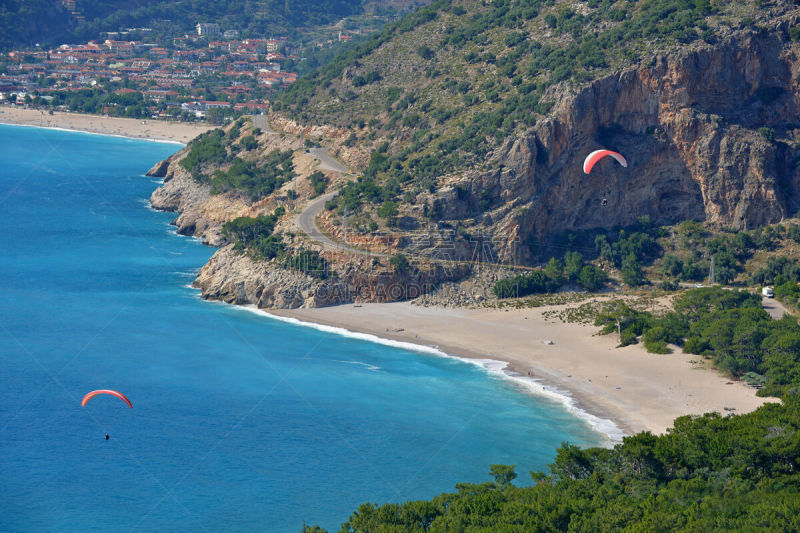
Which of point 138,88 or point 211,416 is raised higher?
point 138,88

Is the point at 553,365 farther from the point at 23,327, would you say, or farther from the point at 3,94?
the point at 3,94

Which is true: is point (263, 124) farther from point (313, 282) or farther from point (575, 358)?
point (575, 358)

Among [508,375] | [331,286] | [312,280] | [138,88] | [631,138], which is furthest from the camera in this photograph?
[138,88]

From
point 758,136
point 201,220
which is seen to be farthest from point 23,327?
point 758,136

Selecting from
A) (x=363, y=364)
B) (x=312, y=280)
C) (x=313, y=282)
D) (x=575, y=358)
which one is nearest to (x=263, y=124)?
(x=312, y=280)

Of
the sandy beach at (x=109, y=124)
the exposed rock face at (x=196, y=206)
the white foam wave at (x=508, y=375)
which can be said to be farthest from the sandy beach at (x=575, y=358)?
the sandy beach at (x=109, y=124)

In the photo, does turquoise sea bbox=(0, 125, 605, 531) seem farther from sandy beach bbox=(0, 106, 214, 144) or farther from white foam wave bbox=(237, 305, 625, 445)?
sandy beach bbox=(0, 106, 214, 144)
